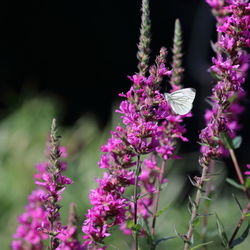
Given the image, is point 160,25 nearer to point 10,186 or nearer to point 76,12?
point 76,12

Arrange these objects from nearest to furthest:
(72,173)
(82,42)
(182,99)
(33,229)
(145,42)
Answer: (145,42), (182,99), (33,229), (72,173), (82,42)

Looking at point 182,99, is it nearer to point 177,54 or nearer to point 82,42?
point 177,54

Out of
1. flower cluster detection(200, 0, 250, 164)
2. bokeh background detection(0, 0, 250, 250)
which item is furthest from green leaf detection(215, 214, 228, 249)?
bokeh background detection(0, 0, 250, 250)

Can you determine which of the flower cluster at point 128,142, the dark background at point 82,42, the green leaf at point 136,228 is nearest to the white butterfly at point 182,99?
the flower cluster at point 128,142

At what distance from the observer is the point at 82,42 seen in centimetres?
767

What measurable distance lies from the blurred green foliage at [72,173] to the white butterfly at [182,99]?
6.45ft

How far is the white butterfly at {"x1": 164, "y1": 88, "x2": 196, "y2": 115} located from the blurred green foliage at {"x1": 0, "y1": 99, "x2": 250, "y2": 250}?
6.45 ft

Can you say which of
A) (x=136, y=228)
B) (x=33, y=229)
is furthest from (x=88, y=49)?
(x=136, y=228)

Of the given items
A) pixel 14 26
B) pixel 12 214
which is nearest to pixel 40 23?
pixel 14 26

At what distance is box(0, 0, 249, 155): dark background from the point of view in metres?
7.39

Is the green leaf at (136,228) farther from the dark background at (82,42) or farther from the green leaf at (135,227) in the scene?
A: the dark background at (82,42)

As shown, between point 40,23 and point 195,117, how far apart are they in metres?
3.17

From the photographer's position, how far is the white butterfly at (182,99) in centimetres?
→ 138

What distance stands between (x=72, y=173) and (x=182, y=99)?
2.50m
